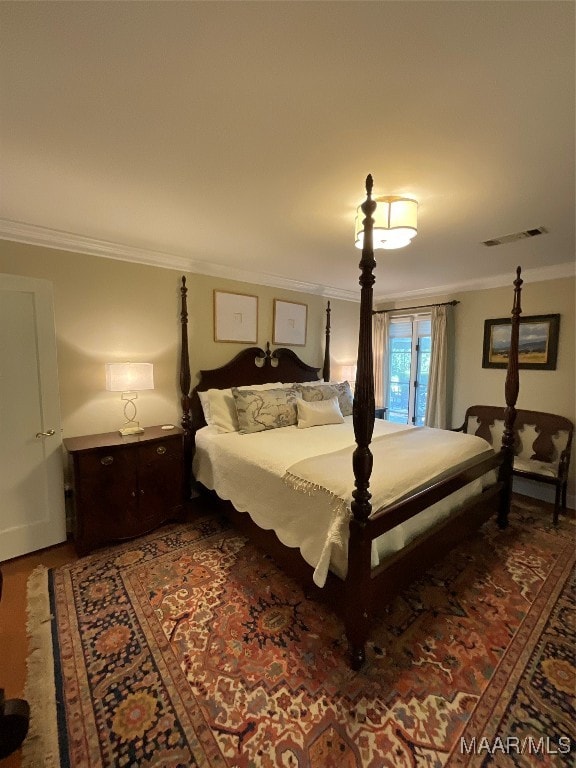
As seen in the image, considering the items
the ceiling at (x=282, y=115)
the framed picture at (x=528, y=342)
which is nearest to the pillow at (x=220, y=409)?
the ceiling at (x=282, y=115)

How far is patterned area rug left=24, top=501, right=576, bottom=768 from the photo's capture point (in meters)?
1.20

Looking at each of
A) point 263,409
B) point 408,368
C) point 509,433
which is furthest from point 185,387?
point 408,368

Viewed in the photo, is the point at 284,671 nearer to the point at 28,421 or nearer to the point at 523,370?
the point at 28,421

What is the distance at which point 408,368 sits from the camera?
4629mm

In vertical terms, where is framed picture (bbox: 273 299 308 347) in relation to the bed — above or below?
above

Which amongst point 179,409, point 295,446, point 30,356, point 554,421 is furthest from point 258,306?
point 554,421

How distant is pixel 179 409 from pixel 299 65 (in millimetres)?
2782

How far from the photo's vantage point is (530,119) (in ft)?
4.00

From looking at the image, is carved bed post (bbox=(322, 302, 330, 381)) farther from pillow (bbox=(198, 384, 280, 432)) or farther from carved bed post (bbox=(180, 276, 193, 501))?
carved bed post (bbox=(180, 276, 193, 501))

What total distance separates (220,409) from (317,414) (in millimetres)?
937

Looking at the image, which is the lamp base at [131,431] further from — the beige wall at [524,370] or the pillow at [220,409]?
the beige wall at [524,370]

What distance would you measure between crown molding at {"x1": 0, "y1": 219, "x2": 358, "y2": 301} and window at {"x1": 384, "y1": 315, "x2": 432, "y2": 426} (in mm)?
1619

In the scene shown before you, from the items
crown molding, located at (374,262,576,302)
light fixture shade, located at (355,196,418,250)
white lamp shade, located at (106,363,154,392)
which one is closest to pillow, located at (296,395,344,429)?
white lamp shade, located at (106,363,154,392)

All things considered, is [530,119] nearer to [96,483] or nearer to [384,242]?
[384,242]
